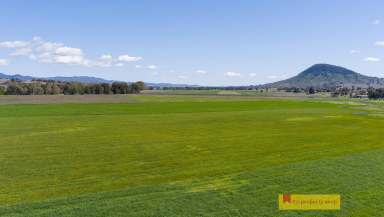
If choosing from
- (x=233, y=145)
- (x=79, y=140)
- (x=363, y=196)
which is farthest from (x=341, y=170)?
(x=79, y=140)

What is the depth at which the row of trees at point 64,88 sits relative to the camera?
111 metres

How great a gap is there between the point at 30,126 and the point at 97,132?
8730mm

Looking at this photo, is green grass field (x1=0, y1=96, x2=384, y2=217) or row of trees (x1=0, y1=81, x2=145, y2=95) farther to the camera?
row of trees (x1=0, y1=81, x2=145, y2=95)

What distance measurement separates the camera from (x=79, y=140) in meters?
24.4

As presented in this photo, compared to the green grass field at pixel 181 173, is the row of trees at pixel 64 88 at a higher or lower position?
higher

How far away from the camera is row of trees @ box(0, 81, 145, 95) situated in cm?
11075

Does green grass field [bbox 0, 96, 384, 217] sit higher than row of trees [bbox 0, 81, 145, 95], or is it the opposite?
row of trees [bbox 0, 81, 145, 95]

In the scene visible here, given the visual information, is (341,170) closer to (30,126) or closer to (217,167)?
(217,167)

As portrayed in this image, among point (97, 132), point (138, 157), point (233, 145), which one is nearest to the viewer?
point (138, 157)

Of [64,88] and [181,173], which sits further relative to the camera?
[64,88]

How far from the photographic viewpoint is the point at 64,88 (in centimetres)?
12112

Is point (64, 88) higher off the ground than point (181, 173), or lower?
higher

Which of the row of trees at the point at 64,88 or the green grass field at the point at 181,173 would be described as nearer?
the green grass field at the point at 181,173

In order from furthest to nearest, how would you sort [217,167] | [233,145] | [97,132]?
[97,132] < [233,145] < [217,167]
